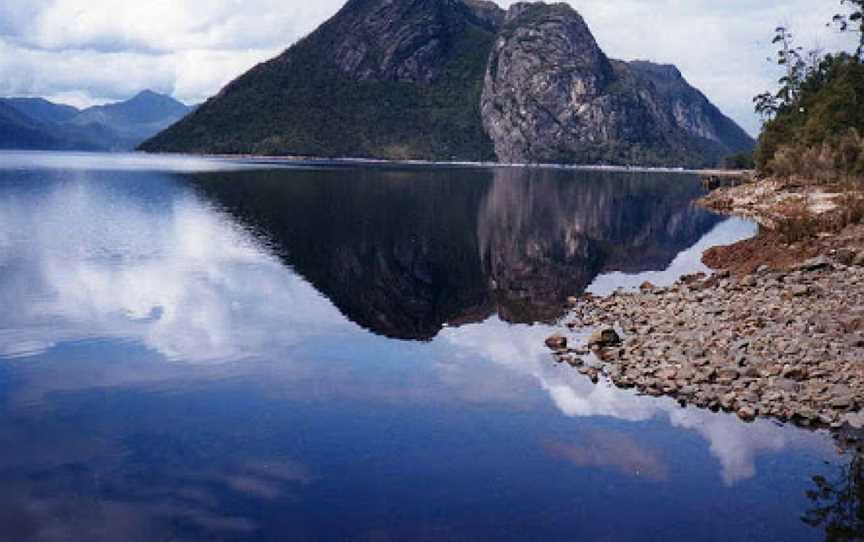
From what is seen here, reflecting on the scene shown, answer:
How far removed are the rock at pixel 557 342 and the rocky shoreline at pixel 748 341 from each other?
0.05m

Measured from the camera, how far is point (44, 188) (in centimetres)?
11562

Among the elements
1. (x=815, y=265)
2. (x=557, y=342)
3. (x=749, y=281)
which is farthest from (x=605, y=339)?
(x=815, y=265)

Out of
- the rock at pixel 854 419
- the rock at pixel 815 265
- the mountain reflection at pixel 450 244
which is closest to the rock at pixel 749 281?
the rock at pixel 815 265

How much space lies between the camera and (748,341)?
27.9 metres

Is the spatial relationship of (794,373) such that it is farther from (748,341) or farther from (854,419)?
(748,341)

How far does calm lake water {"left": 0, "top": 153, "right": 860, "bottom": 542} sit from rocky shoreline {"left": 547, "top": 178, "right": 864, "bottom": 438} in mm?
1143

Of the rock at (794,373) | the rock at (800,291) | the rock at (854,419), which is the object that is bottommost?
the rock at (854,419)

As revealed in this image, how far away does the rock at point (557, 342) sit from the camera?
1248 inches

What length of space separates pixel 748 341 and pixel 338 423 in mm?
15643

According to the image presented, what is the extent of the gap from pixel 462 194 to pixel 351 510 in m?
109

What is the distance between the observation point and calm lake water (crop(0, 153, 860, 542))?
17109 millimetres

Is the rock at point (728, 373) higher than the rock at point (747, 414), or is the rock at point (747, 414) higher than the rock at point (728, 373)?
the rock at point (728, 373)

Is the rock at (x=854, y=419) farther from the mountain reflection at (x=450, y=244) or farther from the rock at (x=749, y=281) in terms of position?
the mountain reflection at (x=450, y=244)

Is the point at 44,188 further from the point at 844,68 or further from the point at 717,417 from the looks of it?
the point at 844,68
